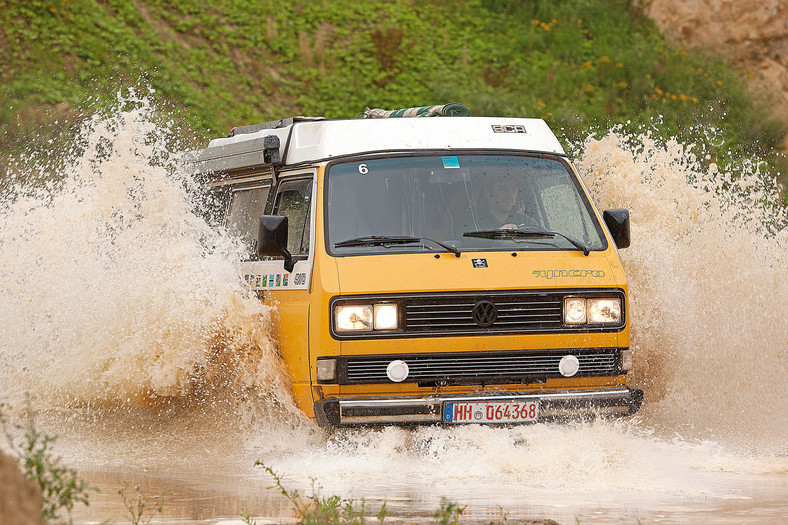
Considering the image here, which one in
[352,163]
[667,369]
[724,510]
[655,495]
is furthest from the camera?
[667,369]

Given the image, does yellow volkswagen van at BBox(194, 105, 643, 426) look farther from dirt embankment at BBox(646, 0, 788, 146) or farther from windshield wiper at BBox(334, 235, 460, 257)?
dirt embankment at BBox(646, 0, 788, 146)

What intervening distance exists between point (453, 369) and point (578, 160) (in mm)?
4682

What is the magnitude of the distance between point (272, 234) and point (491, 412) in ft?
6.51

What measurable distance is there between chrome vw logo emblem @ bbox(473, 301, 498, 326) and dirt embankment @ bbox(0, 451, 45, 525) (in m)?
3.86

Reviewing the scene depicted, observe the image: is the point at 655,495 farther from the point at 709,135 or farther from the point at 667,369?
the point at 709,135

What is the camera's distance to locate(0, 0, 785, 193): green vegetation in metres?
20.1

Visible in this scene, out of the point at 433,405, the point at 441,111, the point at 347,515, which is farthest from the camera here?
the point at 441,111

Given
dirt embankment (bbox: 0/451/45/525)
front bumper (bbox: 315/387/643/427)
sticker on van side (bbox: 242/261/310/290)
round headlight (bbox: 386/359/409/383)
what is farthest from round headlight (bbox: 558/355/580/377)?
dirt embankment (bbox: 0/451/45/525)

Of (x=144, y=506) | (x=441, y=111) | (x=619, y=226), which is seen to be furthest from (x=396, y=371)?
(x=441, y=111)

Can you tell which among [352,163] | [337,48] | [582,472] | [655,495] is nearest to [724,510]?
[655,495]

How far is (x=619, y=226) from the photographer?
8.66 m

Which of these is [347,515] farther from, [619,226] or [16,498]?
[619,226]

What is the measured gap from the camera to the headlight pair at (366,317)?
7.62 metres

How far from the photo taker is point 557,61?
23203 mm
